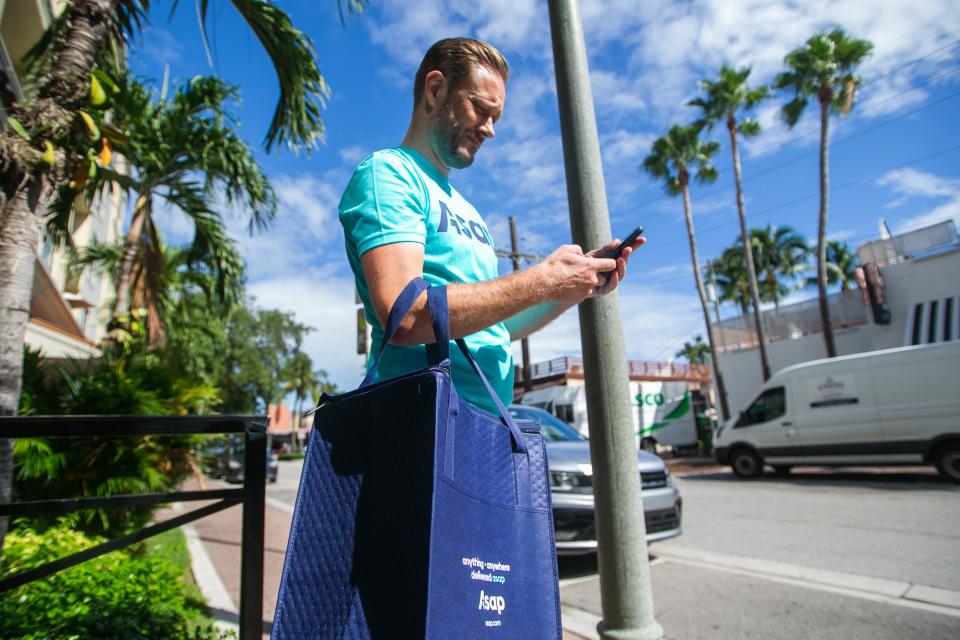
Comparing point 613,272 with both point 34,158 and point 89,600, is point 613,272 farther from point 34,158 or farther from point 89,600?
point 89,600

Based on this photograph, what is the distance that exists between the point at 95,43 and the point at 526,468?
11.6 ft

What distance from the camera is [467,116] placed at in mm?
1435

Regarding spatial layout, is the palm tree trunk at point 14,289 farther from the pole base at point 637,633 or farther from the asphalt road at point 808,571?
the asphalt road at point 808,571

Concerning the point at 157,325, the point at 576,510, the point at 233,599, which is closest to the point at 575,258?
the point at 576,510

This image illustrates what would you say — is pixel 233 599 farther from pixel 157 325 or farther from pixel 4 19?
pixel 4 19

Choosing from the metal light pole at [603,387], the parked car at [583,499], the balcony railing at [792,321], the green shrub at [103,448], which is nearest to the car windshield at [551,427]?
the parked car at [583,499]

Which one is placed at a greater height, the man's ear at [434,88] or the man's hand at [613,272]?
the man's ear at [434,88]

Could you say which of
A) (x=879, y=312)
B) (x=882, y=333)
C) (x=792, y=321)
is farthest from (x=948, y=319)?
(x=792, y=321)

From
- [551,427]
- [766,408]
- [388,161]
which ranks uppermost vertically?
[388,161]

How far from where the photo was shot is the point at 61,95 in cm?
284

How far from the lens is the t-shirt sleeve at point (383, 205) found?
1.16m

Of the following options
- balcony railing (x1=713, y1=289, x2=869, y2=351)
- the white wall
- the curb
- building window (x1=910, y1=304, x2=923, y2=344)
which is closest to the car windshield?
the curb

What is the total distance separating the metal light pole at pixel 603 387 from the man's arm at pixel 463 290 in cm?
127

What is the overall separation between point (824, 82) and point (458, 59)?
21228 mm
